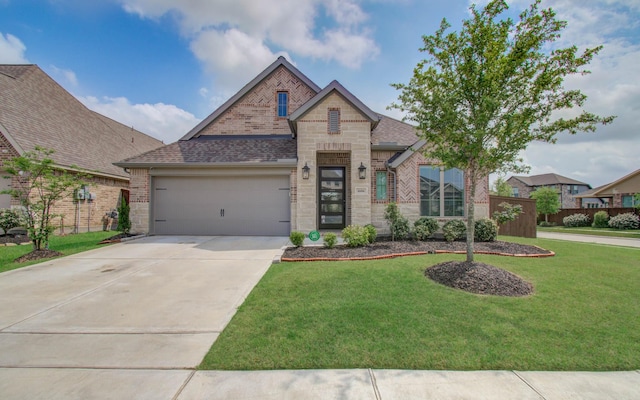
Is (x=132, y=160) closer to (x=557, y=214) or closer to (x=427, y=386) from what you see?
(x=427, y=386)

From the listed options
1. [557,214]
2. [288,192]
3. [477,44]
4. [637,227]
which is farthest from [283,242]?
[557,214]

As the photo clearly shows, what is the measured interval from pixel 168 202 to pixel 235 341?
32.3 feet

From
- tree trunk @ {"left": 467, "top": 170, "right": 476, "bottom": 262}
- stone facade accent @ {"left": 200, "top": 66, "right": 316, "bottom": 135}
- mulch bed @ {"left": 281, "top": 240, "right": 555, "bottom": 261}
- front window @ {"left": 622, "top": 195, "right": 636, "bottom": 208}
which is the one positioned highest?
stone facade accent @ {"left": 200, "top": 66, "right": 316, "bottom": 135}

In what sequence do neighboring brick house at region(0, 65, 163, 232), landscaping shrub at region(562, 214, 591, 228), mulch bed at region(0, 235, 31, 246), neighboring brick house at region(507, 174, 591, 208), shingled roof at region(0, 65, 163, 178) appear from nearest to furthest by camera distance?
mulch bed at region(0, 235, 31, 246)
neighboring brick house at region(0, 65, 163, 232)
shingled roof at region(0, 65, 163, 178)
landscaping shrub at region(562, 214, 591, 228)
neighboring brick house at region(507, 174, 591, 208)

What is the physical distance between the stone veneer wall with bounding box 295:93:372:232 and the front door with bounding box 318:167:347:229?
123 centimetres

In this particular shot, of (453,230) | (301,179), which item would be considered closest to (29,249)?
(301,179)

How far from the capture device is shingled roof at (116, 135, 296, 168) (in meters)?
10.9

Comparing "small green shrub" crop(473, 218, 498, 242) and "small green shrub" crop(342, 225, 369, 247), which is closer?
"small green shrub" crop(342, 225, 369, 247)

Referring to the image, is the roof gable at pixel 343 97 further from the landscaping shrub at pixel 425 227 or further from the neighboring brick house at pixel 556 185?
the neighboring brick house at pixel 556 185

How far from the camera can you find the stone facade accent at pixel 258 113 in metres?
13.0

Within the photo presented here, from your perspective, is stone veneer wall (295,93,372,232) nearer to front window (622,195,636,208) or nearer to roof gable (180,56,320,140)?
roof gable (180,56,320,140)

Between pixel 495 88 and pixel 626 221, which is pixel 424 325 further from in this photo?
pixel 626 221

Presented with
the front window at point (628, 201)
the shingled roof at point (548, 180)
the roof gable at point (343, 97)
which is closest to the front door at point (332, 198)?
the roof gable at point (343, 97)

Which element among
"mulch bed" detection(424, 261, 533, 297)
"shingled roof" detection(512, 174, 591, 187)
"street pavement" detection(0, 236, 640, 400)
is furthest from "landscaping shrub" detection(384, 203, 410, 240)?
"shingled roof" detection(512, 174, 591, 187)
